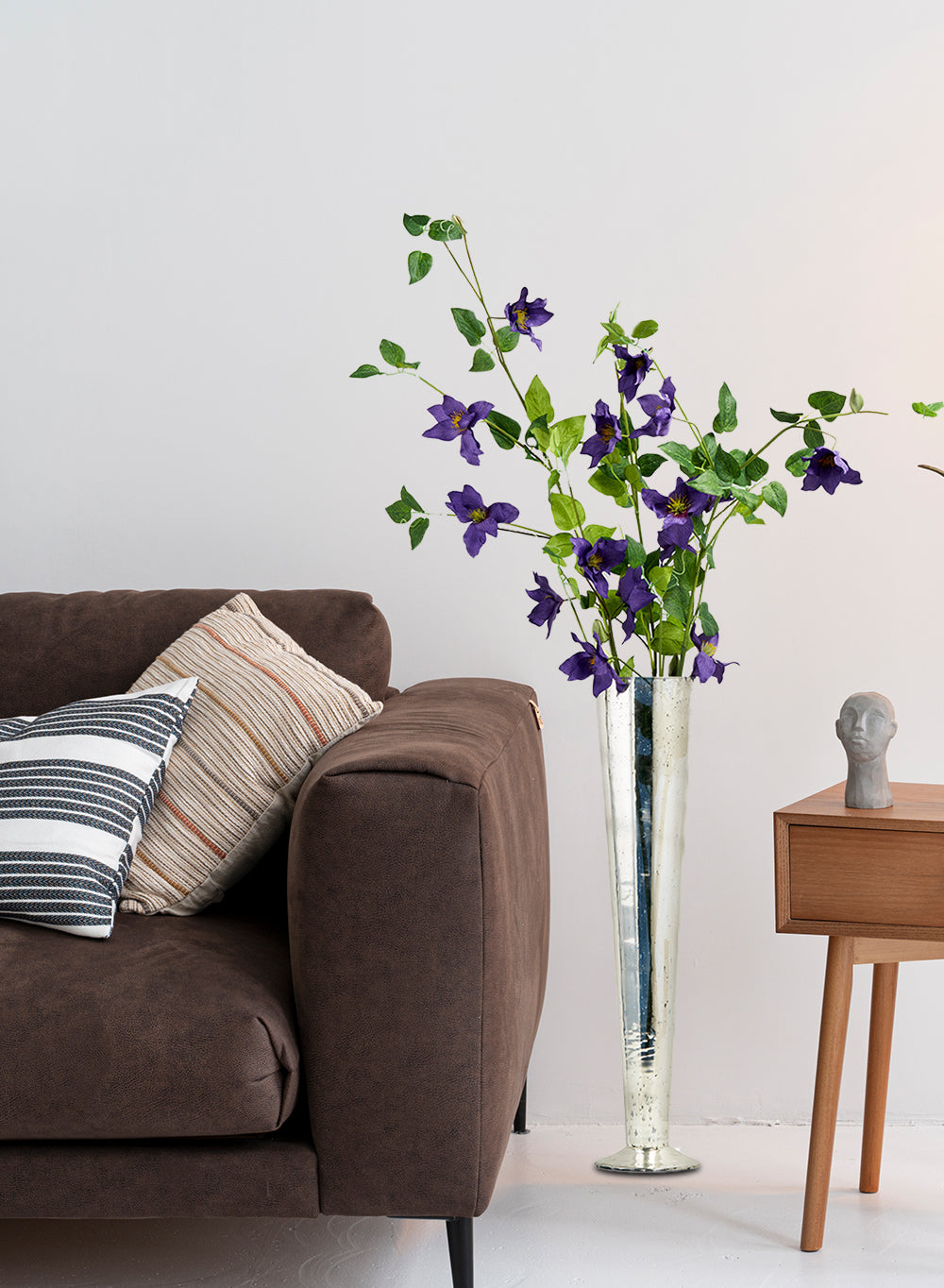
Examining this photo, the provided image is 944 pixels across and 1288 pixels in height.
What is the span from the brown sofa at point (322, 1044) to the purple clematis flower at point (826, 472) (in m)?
0.56

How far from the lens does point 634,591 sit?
154cm

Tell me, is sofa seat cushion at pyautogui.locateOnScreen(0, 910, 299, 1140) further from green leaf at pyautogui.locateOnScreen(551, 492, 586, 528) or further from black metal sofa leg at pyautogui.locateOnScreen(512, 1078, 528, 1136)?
black metal sofa leg at pyautogui.locateOnScreen(512, 1078, 528, 1136)

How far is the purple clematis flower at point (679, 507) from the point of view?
1.51 m

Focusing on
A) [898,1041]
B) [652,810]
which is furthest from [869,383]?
[898,1041]

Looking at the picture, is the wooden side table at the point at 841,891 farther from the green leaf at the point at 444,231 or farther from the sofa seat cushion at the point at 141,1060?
the green leaf at the point at 444,231

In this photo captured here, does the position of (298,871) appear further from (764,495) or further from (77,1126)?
(764,495)

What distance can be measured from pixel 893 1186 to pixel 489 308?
58.6 inches

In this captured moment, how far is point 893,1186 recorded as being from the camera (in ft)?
5.65

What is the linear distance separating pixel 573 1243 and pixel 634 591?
835 mm

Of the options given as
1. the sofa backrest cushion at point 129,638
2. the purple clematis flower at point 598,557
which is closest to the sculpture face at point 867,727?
the purple clematis flower at point 598,557

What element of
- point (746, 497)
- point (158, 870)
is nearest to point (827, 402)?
point (746, 497)

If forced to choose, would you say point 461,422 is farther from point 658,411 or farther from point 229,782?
point 229,782

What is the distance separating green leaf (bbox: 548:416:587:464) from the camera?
1485 millimetres

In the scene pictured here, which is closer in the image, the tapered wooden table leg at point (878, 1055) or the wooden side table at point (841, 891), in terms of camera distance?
the wooden side table at point (841, 891)
